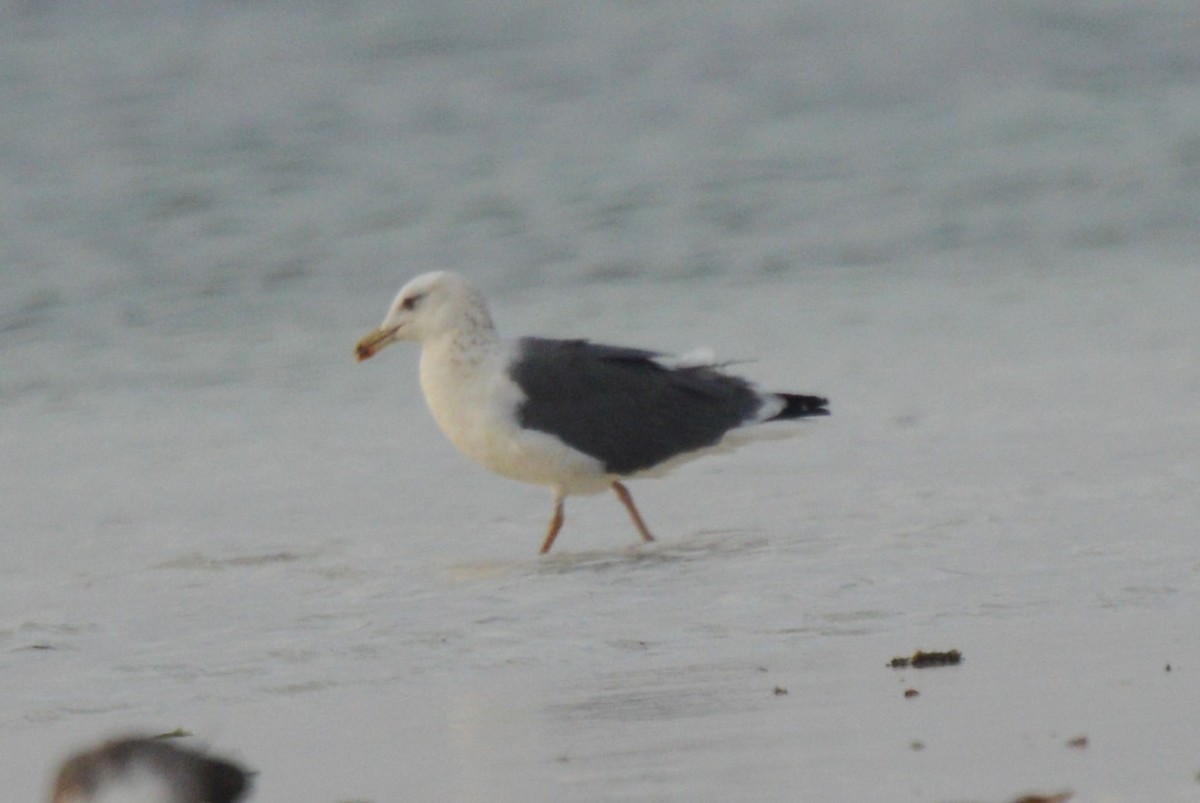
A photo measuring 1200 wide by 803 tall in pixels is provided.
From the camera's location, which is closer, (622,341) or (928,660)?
(928,660)

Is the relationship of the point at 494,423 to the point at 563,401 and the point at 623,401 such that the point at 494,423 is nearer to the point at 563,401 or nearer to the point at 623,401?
the point at 563,401

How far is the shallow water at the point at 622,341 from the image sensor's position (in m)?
4.41

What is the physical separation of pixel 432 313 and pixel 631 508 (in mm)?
974

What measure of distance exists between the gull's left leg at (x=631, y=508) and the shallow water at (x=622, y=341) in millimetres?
178

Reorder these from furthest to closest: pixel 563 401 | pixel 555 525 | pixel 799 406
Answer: pixel 799 406
pixel 563 401
pixel 555 525

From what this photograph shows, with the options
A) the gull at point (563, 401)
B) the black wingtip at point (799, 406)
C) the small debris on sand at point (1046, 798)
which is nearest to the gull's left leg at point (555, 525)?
the gull at point (563, 401)

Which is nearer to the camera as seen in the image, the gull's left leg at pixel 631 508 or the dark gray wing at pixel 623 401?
the gull's left leg at pixel 631 508

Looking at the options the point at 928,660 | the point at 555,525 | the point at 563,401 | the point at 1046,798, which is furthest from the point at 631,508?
the point at 1046,798

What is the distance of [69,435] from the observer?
8859 mm

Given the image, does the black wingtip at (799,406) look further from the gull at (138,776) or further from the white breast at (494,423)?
the gull at (138,776)

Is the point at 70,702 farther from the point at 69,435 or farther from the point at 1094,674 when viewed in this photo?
the point at 69,435

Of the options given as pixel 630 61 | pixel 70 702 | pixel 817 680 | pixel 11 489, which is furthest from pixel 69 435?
pixel 630 61

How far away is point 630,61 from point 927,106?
2.11m

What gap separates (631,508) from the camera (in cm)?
713
